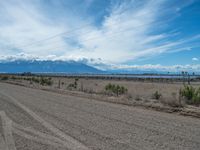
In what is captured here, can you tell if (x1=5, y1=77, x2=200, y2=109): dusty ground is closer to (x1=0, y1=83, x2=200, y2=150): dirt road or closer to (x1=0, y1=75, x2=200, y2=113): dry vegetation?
(x1=0, y1=75, x2=200, y2=113): dry vegetation

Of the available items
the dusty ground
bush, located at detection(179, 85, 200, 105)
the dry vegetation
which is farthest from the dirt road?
bush, located at detection(179, 85, 200, 105)

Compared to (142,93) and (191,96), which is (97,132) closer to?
(191,96)

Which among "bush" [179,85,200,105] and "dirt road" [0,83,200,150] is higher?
"bush" [179,85,200,105]

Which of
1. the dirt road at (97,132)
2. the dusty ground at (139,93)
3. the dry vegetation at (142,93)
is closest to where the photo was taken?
the dirt road at (97,132)

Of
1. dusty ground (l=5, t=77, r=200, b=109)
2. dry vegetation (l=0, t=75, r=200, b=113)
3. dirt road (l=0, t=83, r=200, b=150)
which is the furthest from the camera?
dry vegetation (l=0, t=75, r=200, b=113)

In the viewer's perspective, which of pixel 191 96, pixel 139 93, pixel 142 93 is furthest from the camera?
pixel 142 93

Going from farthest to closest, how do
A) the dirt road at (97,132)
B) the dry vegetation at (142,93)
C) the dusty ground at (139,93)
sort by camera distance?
the dry vegetation at (142,93) < the dusty ground at (139,93) < the dirt road at (97,132)

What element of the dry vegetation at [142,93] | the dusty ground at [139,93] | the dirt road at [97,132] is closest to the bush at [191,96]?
the dry vegetation at [142,93]

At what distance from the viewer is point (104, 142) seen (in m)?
5.63

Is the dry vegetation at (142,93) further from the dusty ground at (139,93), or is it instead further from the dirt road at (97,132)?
the dirt road at (97,132)

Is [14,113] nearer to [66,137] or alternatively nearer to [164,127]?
[66,137]

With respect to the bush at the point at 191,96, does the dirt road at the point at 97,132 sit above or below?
below

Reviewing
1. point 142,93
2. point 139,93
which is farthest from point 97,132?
point 142,93

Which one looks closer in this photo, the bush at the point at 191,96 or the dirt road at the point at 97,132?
the dirt road at the point at 97,132
